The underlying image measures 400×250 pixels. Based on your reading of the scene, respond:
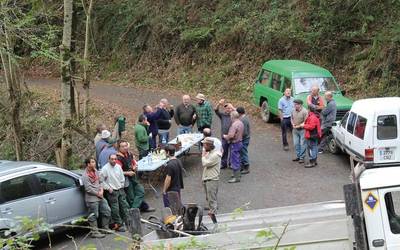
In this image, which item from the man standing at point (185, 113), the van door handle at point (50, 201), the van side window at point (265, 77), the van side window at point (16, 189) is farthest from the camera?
the van side window at point (265, 77)

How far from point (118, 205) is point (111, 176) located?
70 centimetres

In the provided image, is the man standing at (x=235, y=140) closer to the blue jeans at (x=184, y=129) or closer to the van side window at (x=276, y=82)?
the blue jeans at (x=184, y=129)

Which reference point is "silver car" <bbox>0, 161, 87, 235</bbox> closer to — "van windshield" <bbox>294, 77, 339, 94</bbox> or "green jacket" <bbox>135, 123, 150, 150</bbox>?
"green jacket" <bbox>135, 123, 150, 150</bbox>

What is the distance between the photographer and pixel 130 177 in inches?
480

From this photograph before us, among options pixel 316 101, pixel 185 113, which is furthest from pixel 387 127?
pixel 185 113

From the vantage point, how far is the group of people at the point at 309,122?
1431cm

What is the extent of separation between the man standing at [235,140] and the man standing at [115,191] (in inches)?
120

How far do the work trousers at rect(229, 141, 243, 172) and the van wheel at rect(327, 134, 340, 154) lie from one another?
10.0 feet

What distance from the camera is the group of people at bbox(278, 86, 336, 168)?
1431 centimetres

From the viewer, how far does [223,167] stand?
15164 millimetres

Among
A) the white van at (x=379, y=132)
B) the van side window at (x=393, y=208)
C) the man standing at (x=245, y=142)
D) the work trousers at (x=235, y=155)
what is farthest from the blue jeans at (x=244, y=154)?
the van side window at (x=393, y=208)

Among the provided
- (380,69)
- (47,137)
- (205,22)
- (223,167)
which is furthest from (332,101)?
(205,22)

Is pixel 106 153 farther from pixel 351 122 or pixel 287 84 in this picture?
pixel 287 84

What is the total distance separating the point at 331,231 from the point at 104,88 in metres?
22.8
